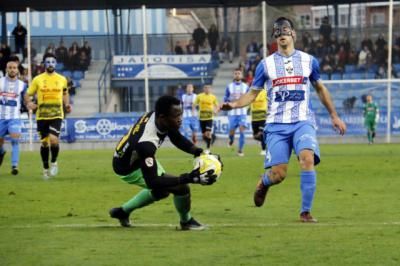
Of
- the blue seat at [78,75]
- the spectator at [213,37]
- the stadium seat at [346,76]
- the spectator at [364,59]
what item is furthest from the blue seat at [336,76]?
the blue seat at [78,75]

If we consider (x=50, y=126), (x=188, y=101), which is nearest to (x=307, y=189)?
(x=50, y=126)

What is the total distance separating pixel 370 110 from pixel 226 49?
23.4 feet

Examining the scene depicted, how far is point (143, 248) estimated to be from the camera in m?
10.1

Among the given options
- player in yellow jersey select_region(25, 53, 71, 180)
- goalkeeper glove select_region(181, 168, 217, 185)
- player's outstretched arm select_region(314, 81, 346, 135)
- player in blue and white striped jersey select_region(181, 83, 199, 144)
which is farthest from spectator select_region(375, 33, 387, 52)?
goalkeeper glove select_region(181, 168, 217, 185)

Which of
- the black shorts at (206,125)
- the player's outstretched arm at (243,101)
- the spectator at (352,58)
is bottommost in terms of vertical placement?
the black shorts at (206,125)

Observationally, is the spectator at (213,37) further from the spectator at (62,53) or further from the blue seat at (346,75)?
the blue seat at (346,75)

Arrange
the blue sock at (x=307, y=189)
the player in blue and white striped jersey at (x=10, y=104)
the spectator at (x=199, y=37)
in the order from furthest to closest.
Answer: the spectator at (x=199, y=37)
the player in blue and white striped jersey at (x=10, y=104)
the blue sock at (x=307, y=189)

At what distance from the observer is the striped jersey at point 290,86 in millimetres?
12617

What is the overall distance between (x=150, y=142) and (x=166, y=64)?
30.0m

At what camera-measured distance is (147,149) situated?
36.9 ft

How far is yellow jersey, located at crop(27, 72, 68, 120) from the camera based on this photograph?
2086 centimetres

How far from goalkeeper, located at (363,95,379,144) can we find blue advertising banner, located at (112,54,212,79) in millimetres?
6453

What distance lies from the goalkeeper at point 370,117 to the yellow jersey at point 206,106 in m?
6.80

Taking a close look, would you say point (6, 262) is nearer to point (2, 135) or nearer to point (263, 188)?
point (263, 188)
